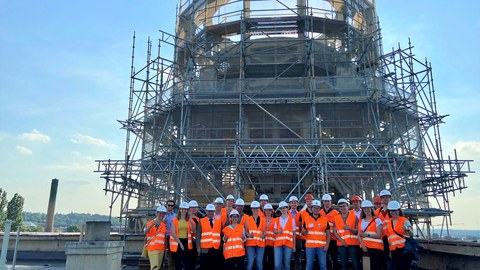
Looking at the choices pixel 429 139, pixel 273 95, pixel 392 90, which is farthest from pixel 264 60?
pixel 429 139

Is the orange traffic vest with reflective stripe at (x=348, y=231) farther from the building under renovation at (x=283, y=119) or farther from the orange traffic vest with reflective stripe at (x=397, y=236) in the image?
the building under renovation at (x=283, y=119)

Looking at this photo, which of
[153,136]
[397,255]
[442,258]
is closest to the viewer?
[397,255]

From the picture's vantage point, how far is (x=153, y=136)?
19.0 meters

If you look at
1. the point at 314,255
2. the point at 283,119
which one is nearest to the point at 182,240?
the point at 314,255

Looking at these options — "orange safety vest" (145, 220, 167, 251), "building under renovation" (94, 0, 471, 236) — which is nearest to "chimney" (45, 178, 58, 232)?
"building under renovation" (94, 0, 471, 236)

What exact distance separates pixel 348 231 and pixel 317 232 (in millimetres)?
550

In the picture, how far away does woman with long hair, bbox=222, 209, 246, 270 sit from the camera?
A: 6.87 m

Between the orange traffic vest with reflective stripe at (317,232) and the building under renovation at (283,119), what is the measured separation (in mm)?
6214

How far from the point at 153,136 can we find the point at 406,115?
12144 millimetres

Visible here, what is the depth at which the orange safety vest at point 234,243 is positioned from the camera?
6.86 metres

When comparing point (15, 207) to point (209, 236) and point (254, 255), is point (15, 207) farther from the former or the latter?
point (254, 255)

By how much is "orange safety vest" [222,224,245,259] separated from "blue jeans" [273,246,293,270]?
65 centimetres

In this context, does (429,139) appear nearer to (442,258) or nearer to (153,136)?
(442,258)

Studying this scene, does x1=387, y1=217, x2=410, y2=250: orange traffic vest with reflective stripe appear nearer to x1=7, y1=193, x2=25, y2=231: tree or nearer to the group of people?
the group of people
